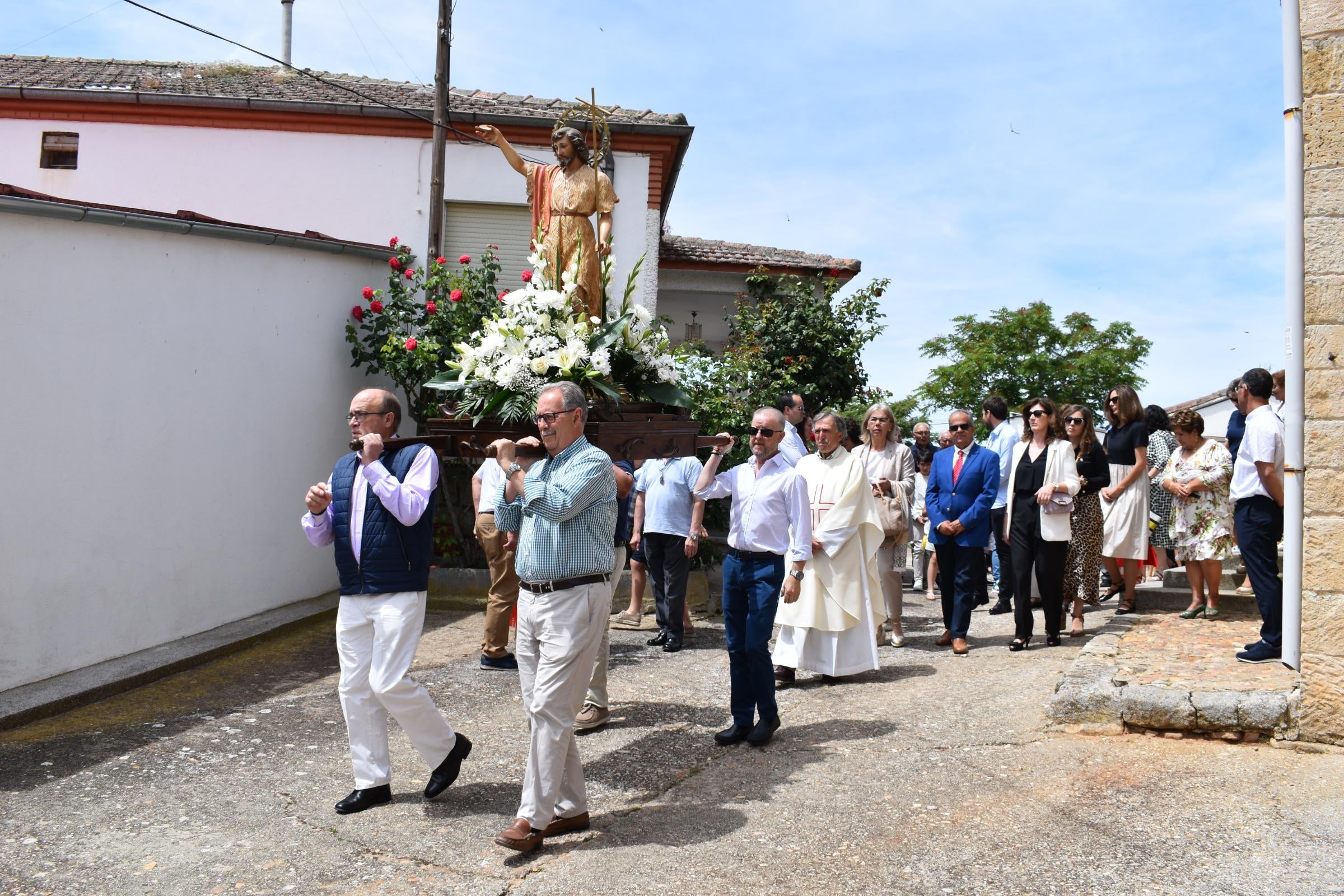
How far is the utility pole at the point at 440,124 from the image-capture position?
11.8 meters

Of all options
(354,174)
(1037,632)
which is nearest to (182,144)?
(354,174)

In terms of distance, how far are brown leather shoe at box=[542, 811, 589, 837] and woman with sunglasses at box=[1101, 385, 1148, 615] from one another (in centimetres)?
583

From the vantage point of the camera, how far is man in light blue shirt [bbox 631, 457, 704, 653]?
28.9 ft

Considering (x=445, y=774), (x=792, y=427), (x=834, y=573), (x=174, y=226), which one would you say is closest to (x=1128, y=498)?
(x=792, y=427)

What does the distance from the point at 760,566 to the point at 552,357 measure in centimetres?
177

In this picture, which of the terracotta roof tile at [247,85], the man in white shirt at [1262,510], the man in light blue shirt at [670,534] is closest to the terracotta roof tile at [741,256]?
the terracotta roof tile at [247,85]

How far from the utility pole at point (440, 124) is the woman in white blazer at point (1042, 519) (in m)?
6.84

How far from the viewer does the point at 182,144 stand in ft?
43.9

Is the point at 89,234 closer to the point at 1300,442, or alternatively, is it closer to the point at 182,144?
the point at 182,144

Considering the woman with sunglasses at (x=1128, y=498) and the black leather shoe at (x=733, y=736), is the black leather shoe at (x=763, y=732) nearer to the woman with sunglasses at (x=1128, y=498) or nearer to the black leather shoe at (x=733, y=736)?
the black leather shoe at (x=733, y=736)

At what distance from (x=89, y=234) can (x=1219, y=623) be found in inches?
345

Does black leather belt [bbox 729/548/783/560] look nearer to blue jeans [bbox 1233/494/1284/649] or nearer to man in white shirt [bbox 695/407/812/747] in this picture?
man in white shirt [bbox 695/407/812/747]

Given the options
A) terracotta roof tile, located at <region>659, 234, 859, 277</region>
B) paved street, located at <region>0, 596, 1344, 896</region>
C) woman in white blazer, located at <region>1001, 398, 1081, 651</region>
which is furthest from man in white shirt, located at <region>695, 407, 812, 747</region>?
terracotta roof tile, located at <region>659, 234, 859, 277</region>

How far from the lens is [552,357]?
5.28m
